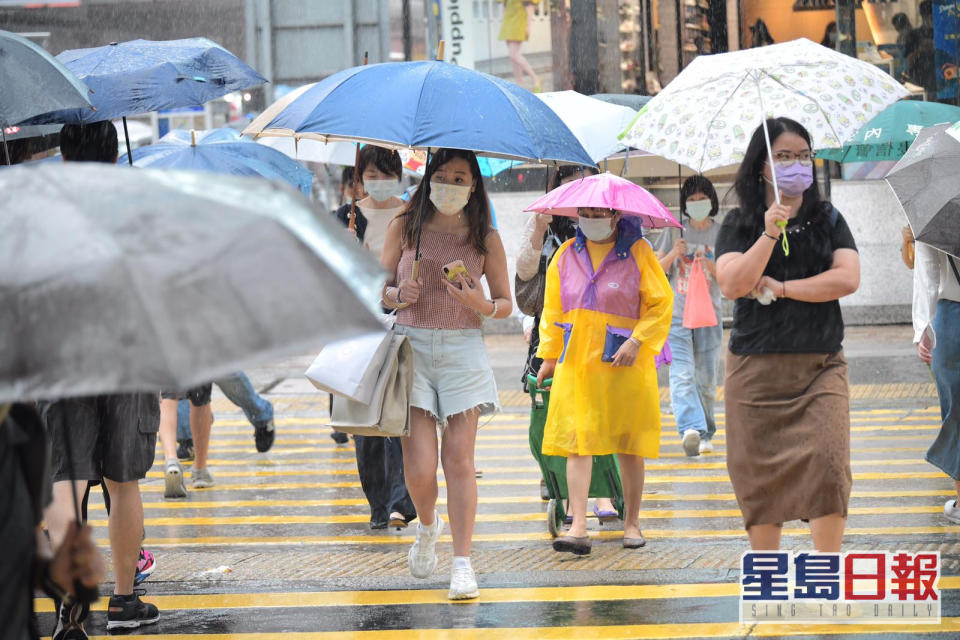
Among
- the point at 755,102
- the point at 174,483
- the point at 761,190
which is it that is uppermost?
the point at 755,102

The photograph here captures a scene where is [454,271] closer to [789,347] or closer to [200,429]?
[789,347]

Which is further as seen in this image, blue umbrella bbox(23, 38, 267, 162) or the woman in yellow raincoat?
the woman in yellow raincoat

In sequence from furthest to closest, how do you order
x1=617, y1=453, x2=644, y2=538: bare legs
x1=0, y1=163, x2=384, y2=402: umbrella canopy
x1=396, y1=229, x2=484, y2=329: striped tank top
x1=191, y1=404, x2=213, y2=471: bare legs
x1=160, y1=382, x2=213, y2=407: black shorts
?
x1=191, y1=404, x2=213, y2=471: bare legs → x1=160, y1=382, x2=213, y2=407: black shorts → x1=617, y1=453, x2=644, y2=538: bare legs → x1=396, y1=229, x2=484, y2=329: striped tank top → x1=0, y1=163, x2=384, y2=402: umbrella canopy

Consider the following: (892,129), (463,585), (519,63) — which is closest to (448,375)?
(463,585)

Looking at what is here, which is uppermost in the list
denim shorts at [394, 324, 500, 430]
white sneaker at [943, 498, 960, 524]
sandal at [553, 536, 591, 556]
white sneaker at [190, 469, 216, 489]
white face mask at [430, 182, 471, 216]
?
white face mask at [430, 182, 471, 216]

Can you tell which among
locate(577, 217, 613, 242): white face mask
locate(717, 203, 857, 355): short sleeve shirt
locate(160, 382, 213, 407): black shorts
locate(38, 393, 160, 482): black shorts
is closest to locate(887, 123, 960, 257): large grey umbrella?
locate(717, 203, 857, 355): short sleeve shirt

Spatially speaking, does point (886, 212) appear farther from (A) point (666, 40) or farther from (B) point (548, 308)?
(B) point (548, 308)

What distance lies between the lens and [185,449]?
394 inches

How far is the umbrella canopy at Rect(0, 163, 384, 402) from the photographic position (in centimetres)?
258

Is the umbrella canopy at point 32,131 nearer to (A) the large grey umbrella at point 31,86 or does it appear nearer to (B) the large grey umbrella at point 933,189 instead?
(A) the large grey umbrella at point 31,86

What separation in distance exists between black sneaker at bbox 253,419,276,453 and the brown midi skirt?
4986 mm

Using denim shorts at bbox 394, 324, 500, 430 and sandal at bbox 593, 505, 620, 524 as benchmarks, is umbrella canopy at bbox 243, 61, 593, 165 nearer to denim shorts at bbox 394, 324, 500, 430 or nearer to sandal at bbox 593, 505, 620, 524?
denim shorts at bbox 394, 324, 500, 430

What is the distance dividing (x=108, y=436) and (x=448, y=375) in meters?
1.48

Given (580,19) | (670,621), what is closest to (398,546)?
(670,621)
